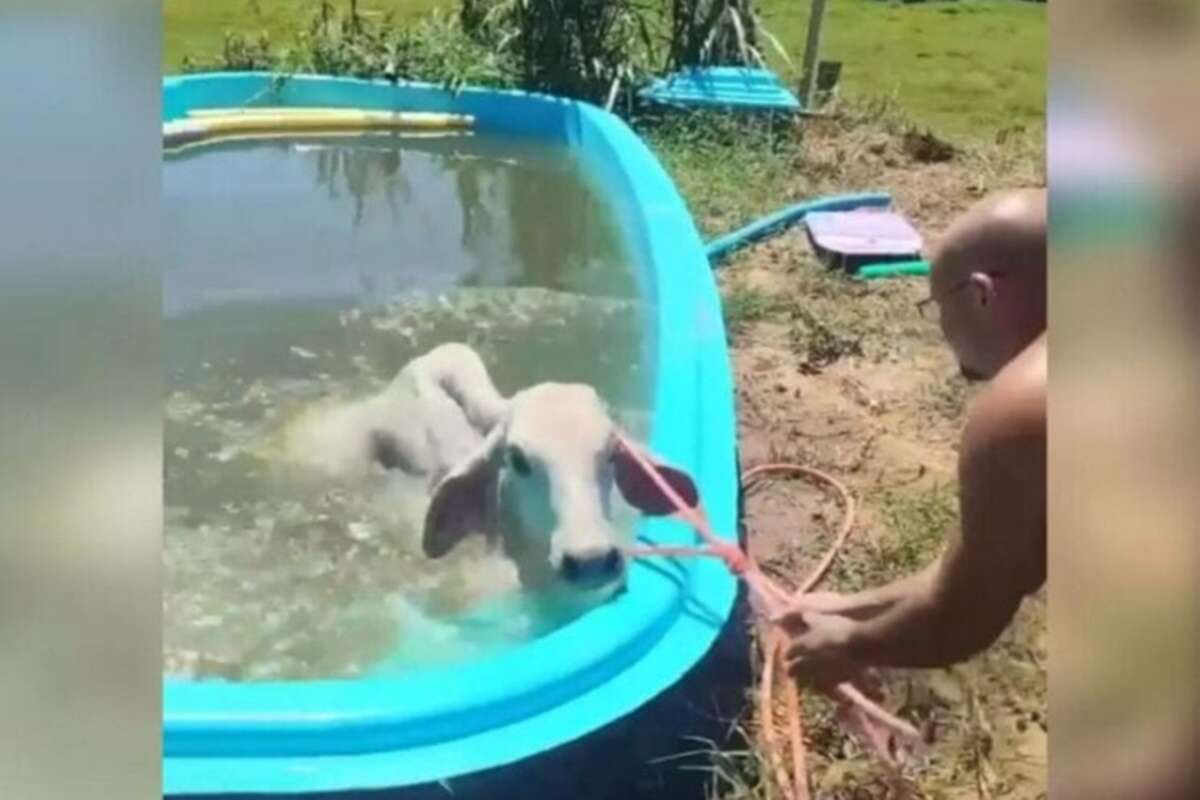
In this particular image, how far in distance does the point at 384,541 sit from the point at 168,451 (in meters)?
0.18

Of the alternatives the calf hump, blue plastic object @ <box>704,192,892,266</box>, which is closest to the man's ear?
blue plastic object @ <box>704,192,892,266</box>

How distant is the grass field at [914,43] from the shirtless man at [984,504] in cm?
10

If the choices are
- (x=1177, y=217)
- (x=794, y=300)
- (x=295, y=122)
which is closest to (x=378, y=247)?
(x=295, y=122)

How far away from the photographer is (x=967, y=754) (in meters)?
1.52

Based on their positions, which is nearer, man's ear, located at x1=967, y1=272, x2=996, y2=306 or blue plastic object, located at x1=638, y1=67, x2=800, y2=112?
man's ear, located at x1=967, y1=272, x2=996, y2=306

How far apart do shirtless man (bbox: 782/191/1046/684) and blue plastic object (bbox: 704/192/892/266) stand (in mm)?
93

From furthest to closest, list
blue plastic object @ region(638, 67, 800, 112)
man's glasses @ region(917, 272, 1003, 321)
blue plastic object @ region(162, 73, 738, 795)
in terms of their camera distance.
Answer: blue plastic object @ region(638, 67, 800, 112), man's glasses @ region(917, 272, 1003, 321), blue plastic object @ region(162, 73, 738, 795)

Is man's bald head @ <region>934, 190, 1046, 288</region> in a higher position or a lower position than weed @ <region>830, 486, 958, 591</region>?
higher

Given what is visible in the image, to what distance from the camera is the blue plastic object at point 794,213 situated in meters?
1.60

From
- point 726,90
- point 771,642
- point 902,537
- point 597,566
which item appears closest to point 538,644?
point 597,566

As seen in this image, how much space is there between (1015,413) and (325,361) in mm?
531

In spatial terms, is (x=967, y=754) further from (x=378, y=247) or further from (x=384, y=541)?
(x=378, y=247)

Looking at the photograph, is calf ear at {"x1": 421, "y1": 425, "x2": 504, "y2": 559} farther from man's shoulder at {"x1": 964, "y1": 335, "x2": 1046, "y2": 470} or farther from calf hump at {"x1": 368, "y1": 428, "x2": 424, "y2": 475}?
man's shoulder at {"x1": 964, "y1": 335, "x2": 1046, "y2": 470}

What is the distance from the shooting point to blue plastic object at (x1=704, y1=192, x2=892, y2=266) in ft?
5.24
